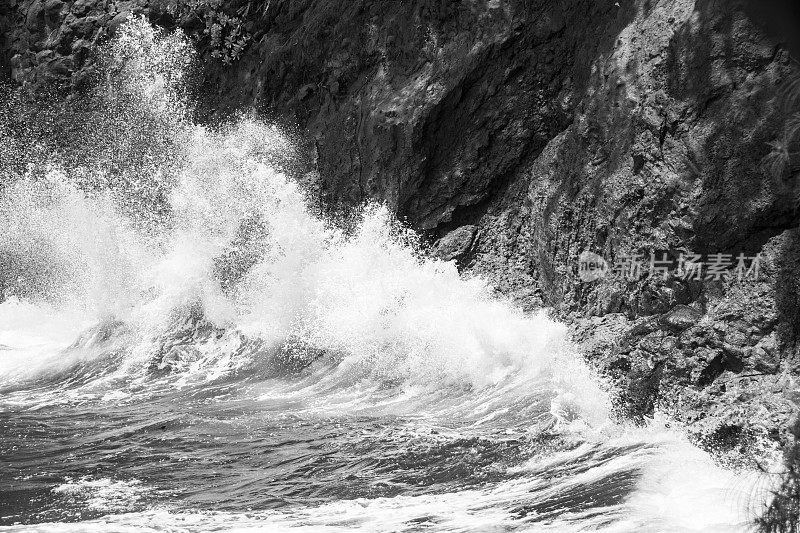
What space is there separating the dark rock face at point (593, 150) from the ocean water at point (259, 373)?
1.30 feet

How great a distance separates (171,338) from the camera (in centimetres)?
1025

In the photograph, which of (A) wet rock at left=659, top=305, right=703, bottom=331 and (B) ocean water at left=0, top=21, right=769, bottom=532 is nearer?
(B) ocean water at left=0, top=21, right=769, bottom=532

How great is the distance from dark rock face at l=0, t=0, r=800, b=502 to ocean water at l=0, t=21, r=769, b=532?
398 mm

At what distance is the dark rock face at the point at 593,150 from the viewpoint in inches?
226

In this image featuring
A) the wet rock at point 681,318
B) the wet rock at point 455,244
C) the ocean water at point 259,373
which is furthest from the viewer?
the wet rock at point 455,244

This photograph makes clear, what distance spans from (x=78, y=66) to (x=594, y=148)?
34.9 ft

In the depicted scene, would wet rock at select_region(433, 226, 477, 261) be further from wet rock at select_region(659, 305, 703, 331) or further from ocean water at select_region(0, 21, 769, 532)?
wet rock at select_region(659, 305, 703, 331)

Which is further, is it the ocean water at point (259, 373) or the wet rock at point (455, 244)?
the wet rock at point (455, 244)

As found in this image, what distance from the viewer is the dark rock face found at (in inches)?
226

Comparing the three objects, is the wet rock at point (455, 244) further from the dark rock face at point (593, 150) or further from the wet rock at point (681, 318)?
the wet rock at point (681, 318)

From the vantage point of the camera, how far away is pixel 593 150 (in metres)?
7.84

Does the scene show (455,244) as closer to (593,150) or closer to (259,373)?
(593,150)

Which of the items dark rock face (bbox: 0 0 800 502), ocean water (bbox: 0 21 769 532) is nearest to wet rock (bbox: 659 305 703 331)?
dark rock face (bbox: 0 0 800 502)

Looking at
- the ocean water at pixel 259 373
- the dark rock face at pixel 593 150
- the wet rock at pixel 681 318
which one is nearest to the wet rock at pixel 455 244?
the dark rock face at pixel 593 150
